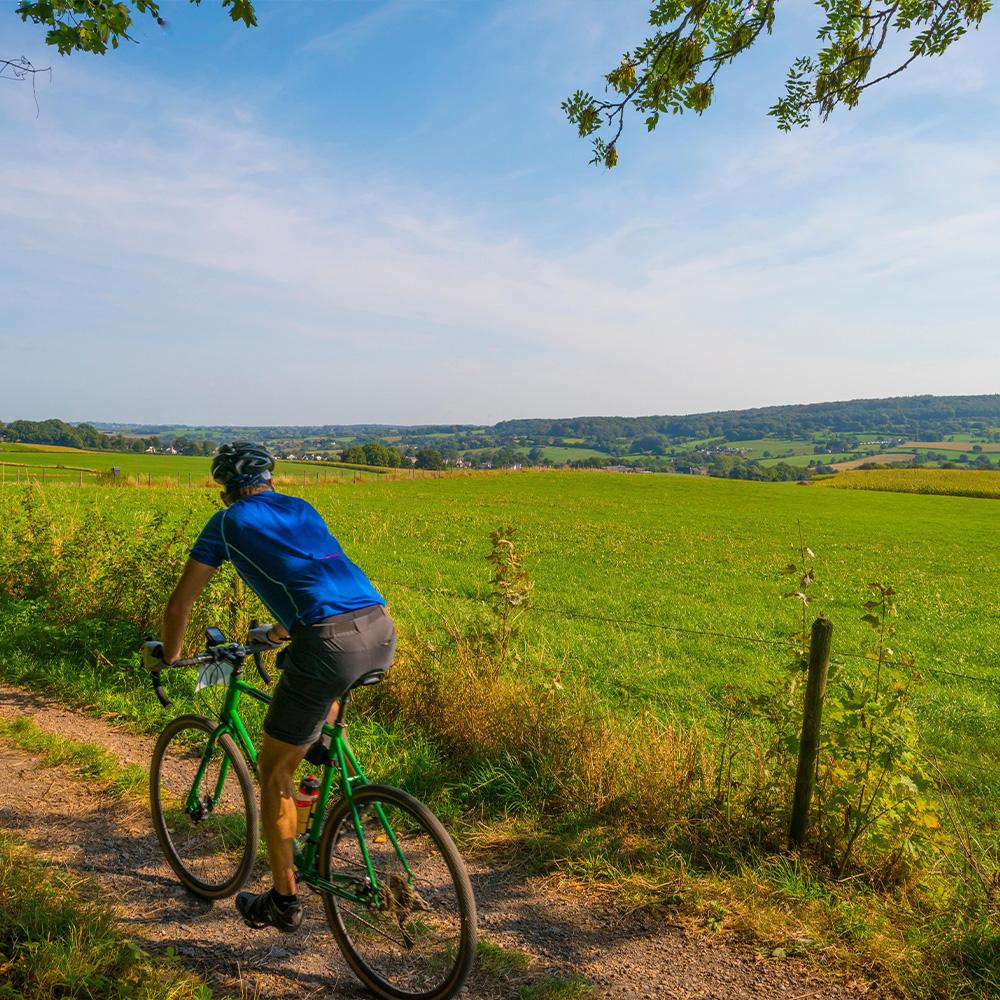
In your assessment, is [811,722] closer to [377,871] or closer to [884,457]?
[377,871]

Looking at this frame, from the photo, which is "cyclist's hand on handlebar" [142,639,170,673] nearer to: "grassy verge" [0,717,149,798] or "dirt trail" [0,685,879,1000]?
"dirt trail" [0,685,879,1000]

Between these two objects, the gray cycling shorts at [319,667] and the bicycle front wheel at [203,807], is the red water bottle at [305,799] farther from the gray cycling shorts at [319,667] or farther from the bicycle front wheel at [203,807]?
the bicycle front wheel at [203,807]

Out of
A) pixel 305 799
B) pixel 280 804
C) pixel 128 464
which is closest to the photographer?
pixel 280 804

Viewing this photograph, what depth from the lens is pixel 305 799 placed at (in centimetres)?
334

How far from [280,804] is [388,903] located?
0.65m

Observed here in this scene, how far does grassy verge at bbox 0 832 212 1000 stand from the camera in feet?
9.38

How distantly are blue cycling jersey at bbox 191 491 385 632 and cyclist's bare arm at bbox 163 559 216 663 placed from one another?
54 millimetres

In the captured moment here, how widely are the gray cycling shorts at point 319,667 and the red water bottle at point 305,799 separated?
0.93 feet

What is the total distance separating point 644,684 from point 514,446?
162 m

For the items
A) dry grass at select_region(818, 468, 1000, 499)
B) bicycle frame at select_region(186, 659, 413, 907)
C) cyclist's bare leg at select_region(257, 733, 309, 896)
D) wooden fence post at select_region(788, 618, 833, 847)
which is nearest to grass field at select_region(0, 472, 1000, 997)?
wooden fence post at select_region(788, 618, 833, 847)

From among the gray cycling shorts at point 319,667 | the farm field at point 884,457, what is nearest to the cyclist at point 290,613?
the gray cycling shorts at point 319,667

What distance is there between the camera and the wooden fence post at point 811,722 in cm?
438

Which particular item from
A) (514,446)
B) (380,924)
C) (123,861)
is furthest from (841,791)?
(514,446)

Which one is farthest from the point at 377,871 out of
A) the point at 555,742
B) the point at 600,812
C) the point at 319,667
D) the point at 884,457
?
the point at 884,457
